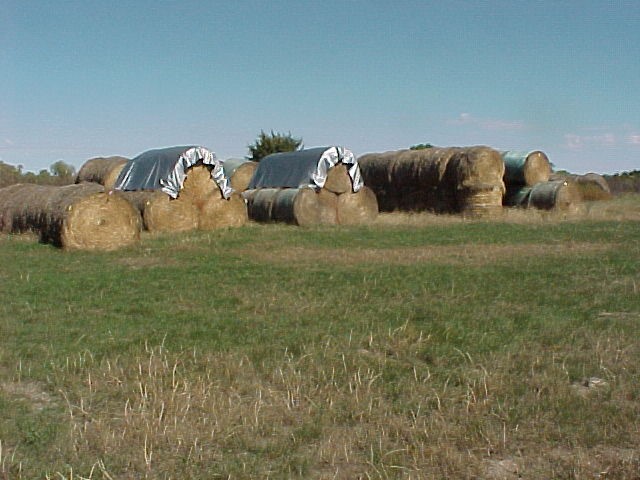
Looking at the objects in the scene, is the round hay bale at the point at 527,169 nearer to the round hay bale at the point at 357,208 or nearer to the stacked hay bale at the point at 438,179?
the stacked hay bale at the point at 438,179

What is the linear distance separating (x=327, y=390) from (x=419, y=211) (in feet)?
65.1

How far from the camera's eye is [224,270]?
455 inches

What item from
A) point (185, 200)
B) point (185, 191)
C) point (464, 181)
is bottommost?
point (185, 200)

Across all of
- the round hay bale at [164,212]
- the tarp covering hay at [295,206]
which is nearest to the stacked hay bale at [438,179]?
the tarp covering hay at [295,206]

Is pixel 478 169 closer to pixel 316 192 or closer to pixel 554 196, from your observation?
pixel 554 196

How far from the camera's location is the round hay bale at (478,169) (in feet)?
74.3

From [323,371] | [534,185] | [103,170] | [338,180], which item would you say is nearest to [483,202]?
[534,185]

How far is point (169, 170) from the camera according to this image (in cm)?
1911

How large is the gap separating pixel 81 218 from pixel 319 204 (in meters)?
7.52

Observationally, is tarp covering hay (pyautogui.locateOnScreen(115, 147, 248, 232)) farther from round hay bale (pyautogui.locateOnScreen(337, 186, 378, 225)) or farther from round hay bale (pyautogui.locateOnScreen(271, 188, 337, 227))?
round hay bale (pyautogui.locateOnScreen(337, 186, 378, 225))

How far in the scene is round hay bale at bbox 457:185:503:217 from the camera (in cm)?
2261

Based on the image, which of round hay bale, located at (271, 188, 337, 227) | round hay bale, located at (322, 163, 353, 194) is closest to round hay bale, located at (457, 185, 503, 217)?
round hay bale, located at (322, 163, 353, 194)

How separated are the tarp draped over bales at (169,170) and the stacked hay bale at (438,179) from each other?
731cm

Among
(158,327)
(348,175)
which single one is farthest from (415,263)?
(348,175)
